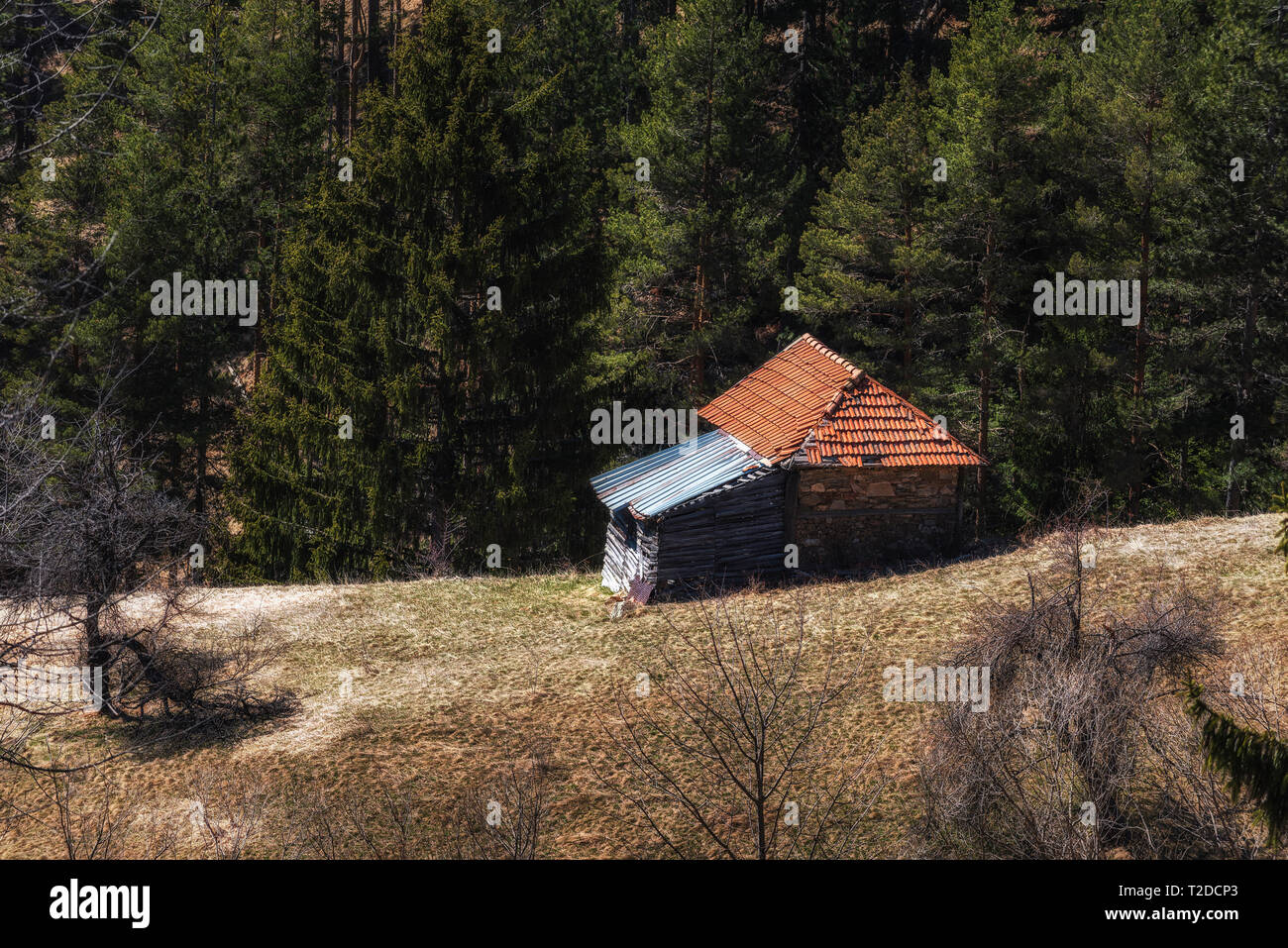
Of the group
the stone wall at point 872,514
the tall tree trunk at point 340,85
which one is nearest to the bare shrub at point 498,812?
the stone wall at point 872,514

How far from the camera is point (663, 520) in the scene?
63.9ft

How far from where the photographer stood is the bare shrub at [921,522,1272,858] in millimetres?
9742

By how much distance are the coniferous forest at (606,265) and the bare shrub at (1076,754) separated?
597 inches

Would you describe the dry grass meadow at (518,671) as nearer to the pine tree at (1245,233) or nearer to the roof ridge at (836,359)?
the roof ridge at (836,359)

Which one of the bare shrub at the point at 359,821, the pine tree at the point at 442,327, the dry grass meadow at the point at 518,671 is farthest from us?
the pine tree at the point at 442,327

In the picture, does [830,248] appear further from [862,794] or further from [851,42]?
[862,794]

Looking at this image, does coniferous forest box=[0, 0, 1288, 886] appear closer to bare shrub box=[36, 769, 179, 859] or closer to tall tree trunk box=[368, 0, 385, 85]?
bare shrub box=[36, 769, 179, 859]

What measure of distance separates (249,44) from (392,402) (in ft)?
54.3

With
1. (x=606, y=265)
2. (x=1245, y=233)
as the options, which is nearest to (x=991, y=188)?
(x=1245, y=233)

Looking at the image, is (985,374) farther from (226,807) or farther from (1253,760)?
(1253,760)

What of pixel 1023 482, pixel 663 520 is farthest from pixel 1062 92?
pixel 663 520

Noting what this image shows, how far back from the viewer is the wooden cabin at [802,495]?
1969 centimetres

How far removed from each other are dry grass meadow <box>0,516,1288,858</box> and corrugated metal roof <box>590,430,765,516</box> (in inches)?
72.1

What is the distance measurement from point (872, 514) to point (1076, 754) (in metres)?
10.1
